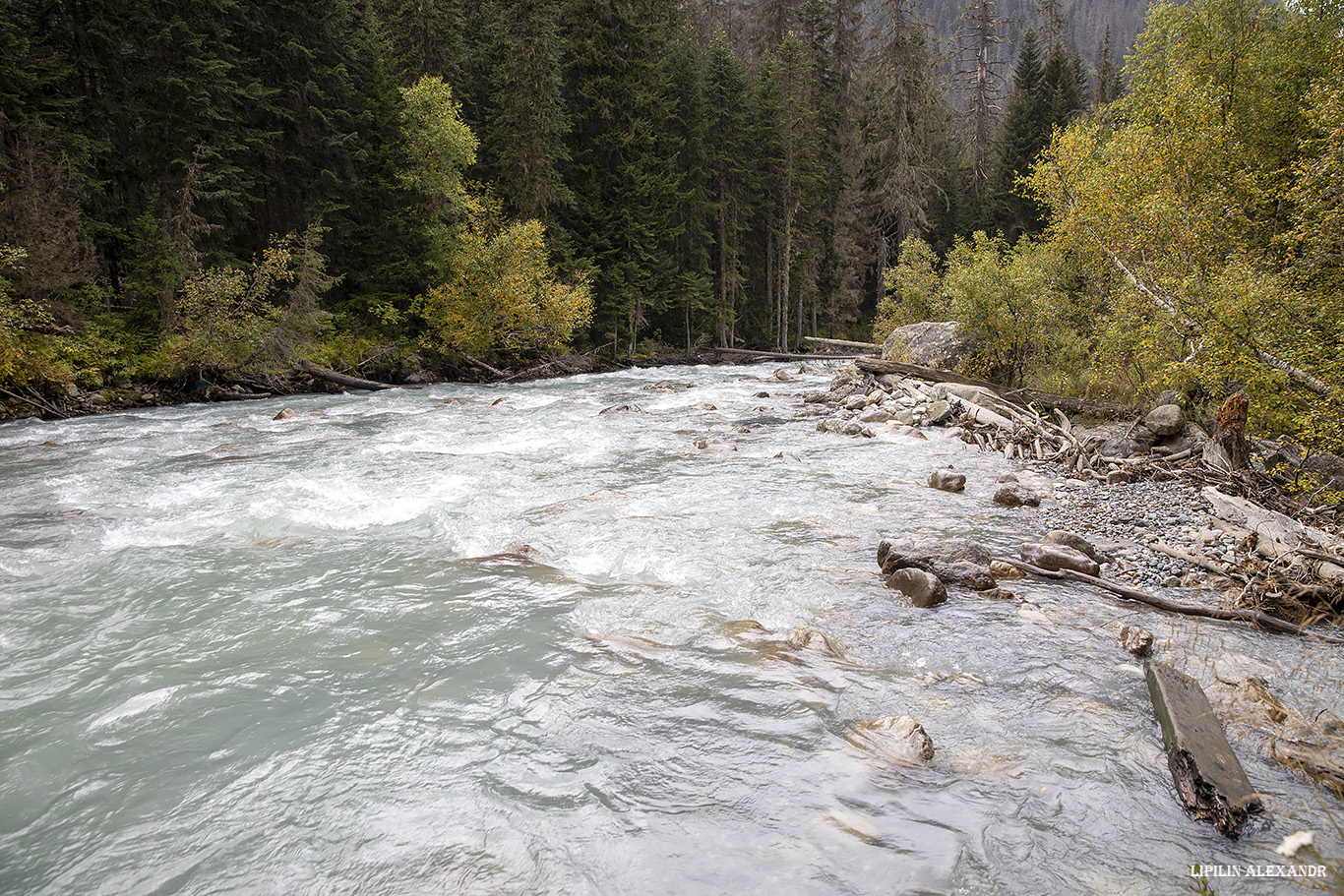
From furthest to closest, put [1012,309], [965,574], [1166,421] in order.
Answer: [1012,309]
[1166,421]
[965,574]

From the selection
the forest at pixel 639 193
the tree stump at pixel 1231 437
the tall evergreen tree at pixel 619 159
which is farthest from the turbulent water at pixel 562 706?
the tall evergreen tree at pixel 619 159

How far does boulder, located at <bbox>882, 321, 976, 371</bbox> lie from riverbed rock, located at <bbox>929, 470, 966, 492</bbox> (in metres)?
9.16

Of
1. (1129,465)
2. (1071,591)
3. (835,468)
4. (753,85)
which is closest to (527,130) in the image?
(753,85)

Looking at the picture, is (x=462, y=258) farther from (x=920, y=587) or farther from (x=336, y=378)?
(x=920, y=587)

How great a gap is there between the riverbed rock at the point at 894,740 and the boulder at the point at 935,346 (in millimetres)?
15460

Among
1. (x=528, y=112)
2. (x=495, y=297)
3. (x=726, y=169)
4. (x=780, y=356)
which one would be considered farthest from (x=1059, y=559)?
(x=726, y=169)

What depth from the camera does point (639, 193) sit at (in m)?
32.3

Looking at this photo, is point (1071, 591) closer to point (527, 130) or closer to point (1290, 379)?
point (1290, 379)

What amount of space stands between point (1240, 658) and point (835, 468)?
20.7ft

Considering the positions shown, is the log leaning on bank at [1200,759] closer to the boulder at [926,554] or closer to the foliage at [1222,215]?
the boulder at [926,554]

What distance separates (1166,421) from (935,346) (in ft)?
29.9

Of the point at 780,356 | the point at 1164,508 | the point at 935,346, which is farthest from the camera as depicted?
the point at 780,356

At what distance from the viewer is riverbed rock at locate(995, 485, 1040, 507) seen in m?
8.50

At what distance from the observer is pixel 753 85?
41.2m
